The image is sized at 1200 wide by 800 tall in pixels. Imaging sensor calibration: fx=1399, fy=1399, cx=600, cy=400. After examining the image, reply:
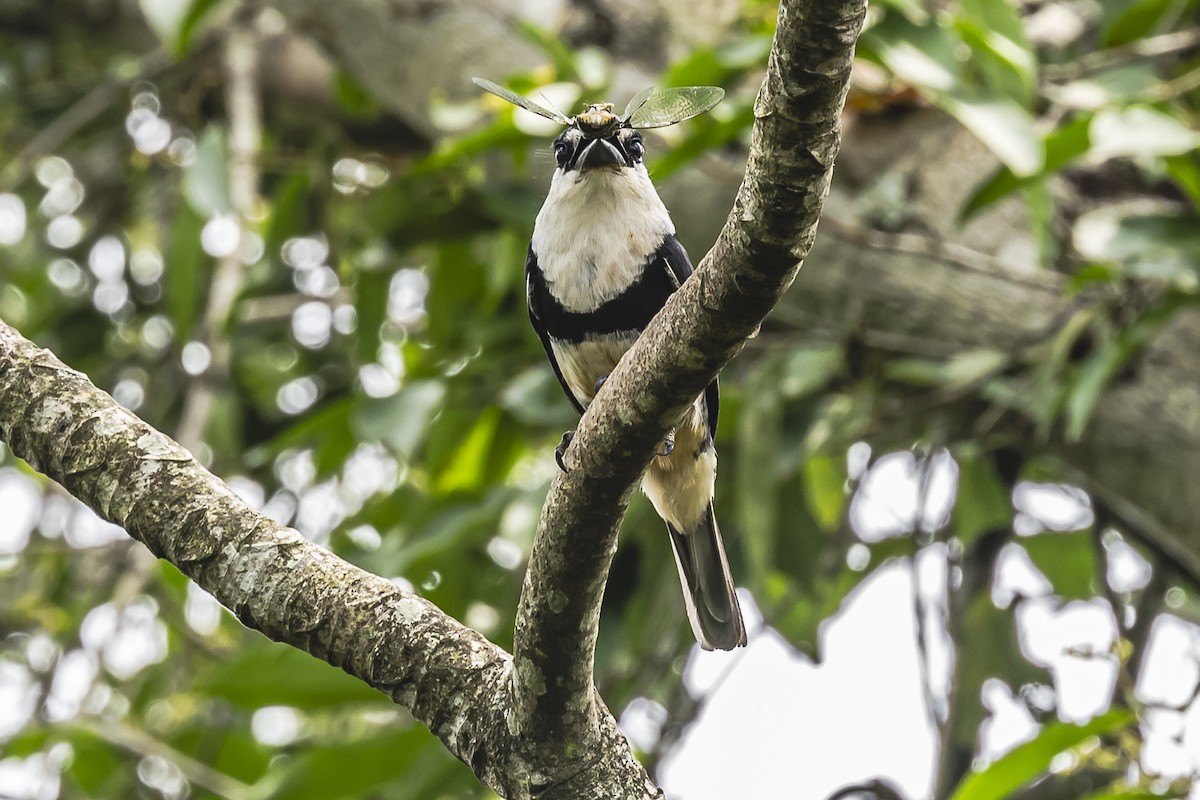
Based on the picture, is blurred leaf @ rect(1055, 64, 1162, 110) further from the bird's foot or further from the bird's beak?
the bird's foot

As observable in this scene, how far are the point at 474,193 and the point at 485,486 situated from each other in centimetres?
79

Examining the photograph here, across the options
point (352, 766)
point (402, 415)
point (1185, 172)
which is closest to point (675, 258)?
point (402, 415)

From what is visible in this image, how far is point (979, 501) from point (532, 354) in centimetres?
126

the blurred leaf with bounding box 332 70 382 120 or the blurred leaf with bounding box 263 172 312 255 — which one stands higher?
the blurred leaf with bounding box 332 70 382 120

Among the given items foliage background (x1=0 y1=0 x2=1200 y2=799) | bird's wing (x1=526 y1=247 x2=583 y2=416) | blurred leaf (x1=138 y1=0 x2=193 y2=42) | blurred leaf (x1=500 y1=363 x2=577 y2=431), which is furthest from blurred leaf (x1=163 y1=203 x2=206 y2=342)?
bird's wing (x1=526 y1=247 x2=583 y2=416)

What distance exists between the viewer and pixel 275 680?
3.09 metres

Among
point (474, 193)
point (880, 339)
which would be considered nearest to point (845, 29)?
point (880, 339)

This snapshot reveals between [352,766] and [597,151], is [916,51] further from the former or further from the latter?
[352,766]

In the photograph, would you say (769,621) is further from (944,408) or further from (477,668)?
(477,668)

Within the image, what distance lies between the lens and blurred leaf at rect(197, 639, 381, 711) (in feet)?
10.1

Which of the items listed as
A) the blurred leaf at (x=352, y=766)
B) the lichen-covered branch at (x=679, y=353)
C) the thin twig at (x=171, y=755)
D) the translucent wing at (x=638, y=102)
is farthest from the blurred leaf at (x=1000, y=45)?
the thin twig at (x=171, y=755)

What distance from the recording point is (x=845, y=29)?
117cm

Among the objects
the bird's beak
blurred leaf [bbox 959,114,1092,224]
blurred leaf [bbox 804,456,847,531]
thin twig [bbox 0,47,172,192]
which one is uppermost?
the bird's beak

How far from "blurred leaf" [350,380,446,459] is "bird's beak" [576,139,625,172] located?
0.95 metres
